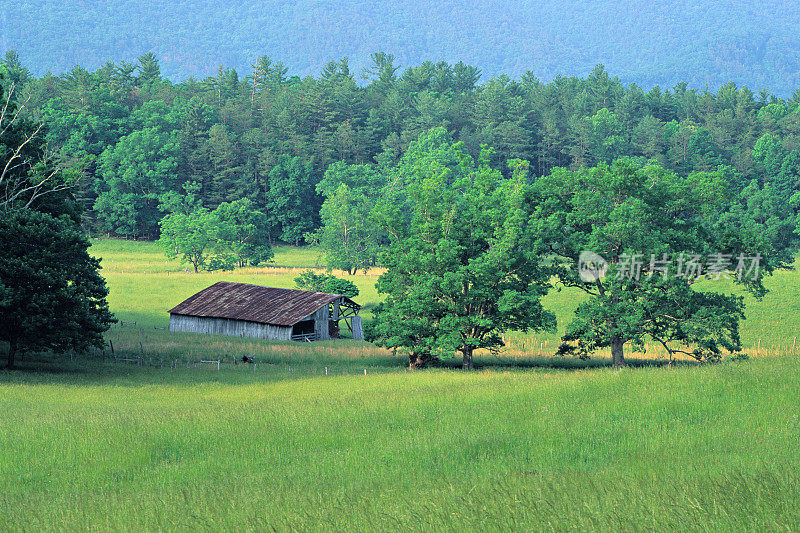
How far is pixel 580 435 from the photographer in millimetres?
15453

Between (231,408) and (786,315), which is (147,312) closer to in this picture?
(231,408)

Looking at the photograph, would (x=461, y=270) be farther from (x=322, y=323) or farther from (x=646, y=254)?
(x=322, y=323)

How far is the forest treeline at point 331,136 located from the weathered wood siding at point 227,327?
→ 59.9 m

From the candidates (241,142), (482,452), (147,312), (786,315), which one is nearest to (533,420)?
(482,452)

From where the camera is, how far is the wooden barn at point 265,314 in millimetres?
60250

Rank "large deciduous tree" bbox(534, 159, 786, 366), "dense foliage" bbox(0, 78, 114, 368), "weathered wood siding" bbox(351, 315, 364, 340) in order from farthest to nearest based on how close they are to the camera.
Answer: "weathered wood siding" bbox(351, 315, 364, 340)
"large deciduous tree" bbox(534, 159, 786, 366)
"dense foliage" bbox(0, 78, 114, 368)

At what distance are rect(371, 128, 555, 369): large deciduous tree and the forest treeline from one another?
7875 cm

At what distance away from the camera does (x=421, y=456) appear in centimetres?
1449

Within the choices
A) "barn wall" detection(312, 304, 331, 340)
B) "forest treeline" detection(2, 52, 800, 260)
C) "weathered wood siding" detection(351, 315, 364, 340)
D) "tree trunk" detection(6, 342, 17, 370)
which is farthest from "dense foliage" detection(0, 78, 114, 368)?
"forest treeline" detection(2, 52, 800, 260)

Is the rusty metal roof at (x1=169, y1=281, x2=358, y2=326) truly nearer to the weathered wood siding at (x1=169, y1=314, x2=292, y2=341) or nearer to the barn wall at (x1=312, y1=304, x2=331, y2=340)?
the weathered wood siding at (x1=169, y1=314, x2=292, y2=341)

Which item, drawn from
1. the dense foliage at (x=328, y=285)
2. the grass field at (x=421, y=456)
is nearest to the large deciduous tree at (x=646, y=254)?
the grass field at (x=421, y=456)

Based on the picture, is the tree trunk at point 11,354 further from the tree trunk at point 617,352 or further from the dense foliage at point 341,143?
the dense foliage at point 341,143

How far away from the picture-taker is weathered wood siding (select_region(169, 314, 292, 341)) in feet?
197

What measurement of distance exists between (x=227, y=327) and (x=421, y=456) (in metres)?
50.4
